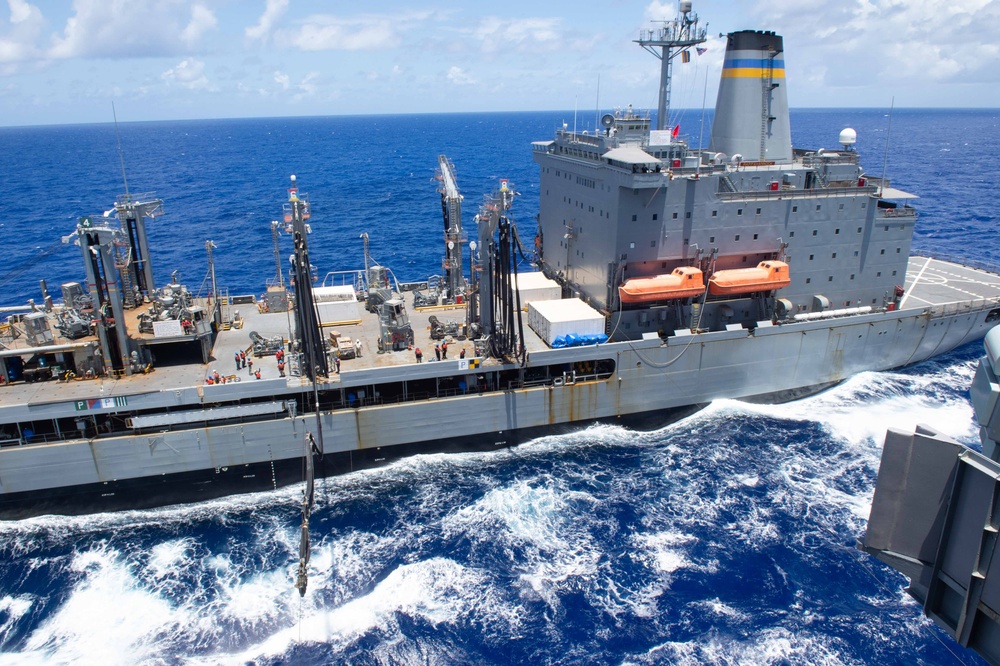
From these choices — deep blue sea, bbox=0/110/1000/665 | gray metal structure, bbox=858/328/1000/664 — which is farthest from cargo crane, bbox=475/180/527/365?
gray metal structure, bbox=858/328/1000/664

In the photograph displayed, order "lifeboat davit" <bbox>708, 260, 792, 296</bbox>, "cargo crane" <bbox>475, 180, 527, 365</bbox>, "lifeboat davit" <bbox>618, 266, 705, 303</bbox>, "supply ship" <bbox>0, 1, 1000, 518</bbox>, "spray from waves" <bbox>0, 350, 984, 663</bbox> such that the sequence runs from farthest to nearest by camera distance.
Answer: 1. "lifeboat davit" <bbox>708, 260, 792, 296</bbox>
2. "lifeboat davit" <bbox>618, 266, 705, 303</bbox>
3. "cargo crane" <bbox>475, 180, 527, 365</bbox>
4. "supply ship" <bbox>0, 1, 1000, 518</bbox>
5. "spray from waves" <bbox>0, 350, 984, 663</bbox>

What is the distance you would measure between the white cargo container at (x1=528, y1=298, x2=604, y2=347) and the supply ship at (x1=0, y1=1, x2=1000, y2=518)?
137 millimetres

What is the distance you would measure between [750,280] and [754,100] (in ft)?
34.7

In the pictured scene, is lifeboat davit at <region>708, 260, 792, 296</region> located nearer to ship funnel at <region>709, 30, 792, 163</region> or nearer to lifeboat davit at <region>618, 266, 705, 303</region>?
lifeboat davit at <region>618, 266, 705, 303</region>

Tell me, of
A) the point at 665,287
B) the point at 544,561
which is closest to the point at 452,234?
the point at 665,287

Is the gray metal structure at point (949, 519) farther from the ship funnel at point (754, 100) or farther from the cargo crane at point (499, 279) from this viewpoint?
the ship funnel at point (754, 100)

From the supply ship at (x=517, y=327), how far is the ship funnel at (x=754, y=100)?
0.11 m

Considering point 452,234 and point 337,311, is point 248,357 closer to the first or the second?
point 337,311

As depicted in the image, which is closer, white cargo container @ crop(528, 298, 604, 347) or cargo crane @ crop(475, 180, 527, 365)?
cargo crane @ crop(475, 180, 527, 365)

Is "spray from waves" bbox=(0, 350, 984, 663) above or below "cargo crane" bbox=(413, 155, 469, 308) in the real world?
below

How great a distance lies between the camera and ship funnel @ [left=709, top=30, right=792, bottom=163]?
33438 mm

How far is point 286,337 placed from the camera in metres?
30.0

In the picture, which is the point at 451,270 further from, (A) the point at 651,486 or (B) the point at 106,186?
(B) the point at 106,186

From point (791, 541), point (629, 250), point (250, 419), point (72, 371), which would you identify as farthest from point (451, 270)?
point (791, 541)
